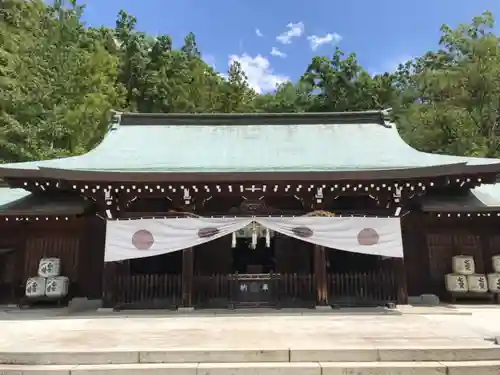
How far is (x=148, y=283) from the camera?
10.1 m

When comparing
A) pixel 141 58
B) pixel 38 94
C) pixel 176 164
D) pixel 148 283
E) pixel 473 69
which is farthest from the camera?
pixel 141 58

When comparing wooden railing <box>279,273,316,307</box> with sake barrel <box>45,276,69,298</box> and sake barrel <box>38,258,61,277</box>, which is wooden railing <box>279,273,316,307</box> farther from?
→ sake barrel <box>38,258,61,277</box>

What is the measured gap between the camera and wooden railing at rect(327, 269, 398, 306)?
10.0 m

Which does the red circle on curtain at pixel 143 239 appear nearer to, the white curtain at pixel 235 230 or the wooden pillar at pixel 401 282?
the white curtain at pixel 235 230

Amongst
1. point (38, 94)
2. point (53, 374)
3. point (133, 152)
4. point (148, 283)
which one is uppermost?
point (38, 94)

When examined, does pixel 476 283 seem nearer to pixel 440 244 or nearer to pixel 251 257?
pixel 440 244

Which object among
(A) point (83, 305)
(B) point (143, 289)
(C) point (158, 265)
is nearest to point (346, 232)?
(B) point (143, 289)

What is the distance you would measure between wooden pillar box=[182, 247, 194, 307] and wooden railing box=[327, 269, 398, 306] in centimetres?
347

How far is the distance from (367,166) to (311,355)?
6.14 meters

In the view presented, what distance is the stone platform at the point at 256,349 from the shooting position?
496cm

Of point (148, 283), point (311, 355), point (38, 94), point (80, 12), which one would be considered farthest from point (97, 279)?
point (80, 12)

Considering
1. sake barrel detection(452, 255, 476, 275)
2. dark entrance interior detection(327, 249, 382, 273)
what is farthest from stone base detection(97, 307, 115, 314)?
sake barrel detection(452, 255, 476, 275)

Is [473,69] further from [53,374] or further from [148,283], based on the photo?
[53,374]

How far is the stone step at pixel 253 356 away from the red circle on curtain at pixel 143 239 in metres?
4.49
